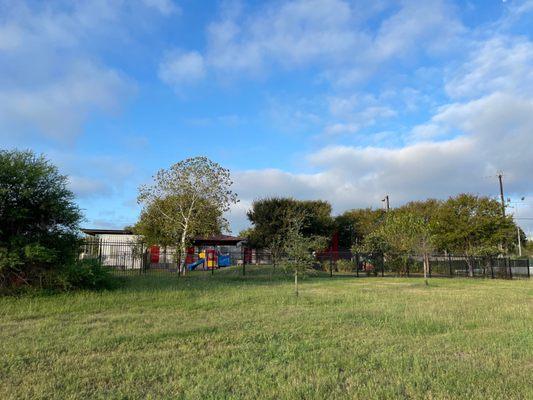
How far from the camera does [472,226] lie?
1209 inches

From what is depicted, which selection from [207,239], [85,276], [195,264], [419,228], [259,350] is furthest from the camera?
[207,239]

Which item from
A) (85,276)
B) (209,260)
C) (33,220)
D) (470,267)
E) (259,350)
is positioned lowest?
(259,350)

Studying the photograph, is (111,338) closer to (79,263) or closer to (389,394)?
(389,394)

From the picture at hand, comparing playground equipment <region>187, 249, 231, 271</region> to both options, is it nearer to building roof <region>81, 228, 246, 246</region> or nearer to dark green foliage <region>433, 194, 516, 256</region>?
building roof <region>81, 228, 246, 246</region>

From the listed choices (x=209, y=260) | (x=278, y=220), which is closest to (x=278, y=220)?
(x=278, y=220)

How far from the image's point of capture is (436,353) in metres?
6.20

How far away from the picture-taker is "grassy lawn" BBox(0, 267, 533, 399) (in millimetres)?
4617

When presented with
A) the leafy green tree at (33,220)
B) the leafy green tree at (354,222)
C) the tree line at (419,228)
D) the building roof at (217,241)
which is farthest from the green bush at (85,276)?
the leafy green tree at (354,222)

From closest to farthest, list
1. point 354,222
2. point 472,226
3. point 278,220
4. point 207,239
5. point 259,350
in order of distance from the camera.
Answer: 1. point 259,350
2. point 472,226
3. point 278,220
4. point 207,239
5. point 354,222

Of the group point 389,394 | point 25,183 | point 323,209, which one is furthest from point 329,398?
point 323,209

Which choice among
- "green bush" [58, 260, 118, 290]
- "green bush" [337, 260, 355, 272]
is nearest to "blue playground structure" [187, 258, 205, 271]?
"green bush" [337, 260, 355, 272]

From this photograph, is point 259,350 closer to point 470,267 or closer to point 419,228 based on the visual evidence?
point 419,228

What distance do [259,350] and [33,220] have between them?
9.70m

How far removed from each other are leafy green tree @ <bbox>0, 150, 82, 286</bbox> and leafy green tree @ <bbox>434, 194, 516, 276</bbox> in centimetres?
2447
